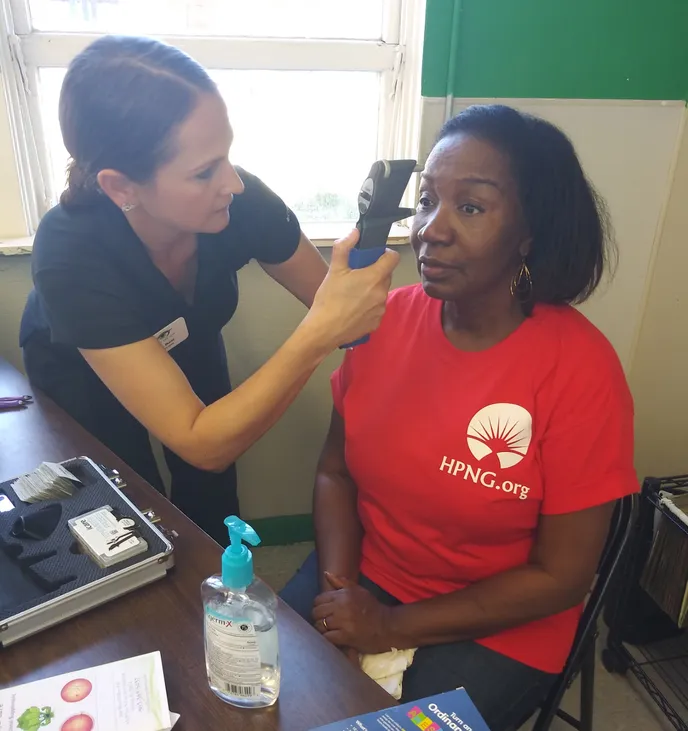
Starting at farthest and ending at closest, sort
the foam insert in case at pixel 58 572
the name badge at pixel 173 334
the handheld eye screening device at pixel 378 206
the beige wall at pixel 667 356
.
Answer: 1. the beige wall at pixel 667 356
2. the name badge at pixel 173 334
3. the handheld eye screening device at pixel 378 206
4. the foam insert in case at pixel 58 572

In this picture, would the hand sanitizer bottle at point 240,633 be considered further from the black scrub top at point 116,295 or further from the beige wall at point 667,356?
the beige wall at point 667,356

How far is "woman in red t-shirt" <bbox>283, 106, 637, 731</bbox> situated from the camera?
36.2 inches

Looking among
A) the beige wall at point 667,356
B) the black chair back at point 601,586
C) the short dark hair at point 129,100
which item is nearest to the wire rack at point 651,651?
the beige wall at point 667,356

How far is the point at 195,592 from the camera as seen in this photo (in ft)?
2.59

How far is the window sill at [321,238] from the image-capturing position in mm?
1551

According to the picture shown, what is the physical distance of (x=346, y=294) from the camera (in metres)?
0.93

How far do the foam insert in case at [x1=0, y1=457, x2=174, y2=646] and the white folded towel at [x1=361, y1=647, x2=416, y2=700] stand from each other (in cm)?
36

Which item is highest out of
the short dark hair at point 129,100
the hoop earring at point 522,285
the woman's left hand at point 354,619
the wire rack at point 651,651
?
the short dark hair at point 129,100


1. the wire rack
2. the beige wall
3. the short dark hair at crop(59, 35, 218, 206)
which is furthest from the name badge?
the beige wall

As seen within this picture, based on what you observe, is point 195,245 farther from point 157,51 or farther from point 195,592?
point 195,592

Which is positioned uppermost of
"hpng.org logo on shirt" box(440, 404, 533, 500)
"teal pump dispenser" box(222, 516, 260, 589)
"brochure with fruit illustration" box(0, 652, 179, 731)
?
"teal pump dispenser" box(222, 516, 260, 589)

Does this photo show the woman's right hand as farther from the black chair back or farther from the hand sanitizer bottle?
the black chair back

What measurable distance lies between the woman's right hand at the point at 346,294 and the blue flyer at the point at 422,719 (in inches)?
19.1

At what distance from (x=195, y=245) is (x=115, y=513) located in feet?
1.80
